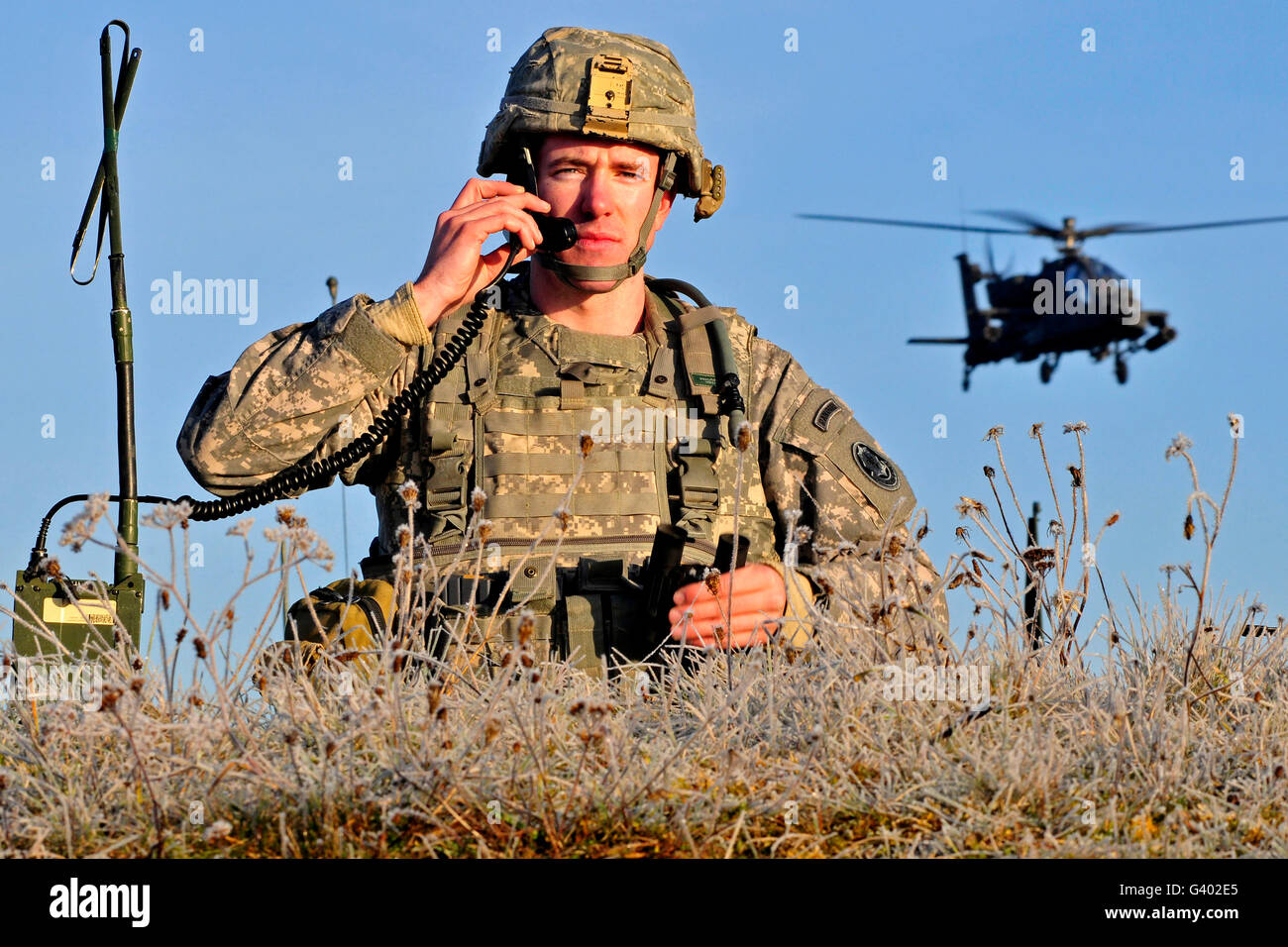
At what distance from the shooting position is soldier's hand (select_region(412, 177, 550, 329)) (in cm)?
575

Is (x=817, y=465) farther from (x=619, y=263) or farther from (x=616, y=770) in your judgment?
(x=616, y=770)

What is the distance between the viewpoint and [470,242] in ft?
18.9

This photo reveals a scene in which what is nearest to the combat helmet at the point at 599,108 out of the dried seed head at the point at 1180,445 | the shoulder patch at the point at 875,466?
the shoulder patch at the point at 875,466

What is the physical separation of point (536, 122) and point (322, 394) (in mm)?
1658

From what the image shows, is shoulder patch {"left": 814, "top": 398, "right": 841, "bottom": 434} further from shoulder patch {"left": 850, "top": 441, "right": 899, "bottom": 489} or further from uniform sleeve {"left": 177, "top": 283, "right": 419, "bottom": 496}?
uniform sleeve {"left": 177, "top": 283, "right": 419, "bottom": 496}

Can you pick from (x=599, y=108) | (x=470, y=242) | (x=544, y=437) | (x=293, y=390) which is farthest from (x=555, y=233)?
(x=293, y=390)

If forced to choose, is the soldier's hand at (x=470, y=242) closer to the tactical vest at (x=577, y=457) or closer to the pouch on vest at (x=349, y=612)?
the tactical vest at (x=577, y=457)

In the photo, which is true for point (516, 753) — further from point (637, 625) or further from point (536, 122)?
point (536, 122)

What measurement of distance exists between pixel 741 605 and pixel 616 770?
224cm

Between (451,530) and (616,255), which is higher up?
(616,255)

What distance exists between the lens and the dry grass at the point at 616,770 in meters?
3.09

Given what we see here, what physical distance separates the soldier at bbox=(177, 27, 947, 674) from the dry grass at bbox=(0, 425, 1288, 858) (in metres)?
1.80
